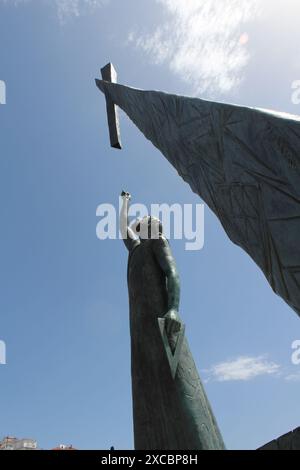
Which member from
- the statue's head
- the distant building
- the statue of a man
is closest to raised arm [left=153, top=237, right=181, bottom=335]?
the statue of a man

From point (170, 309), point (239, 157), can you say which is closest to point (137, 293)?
point (170, 309)

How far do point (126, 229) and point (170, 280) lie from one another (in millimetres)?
1245

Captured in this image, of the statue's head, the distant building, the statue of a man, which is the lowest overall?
the distant building

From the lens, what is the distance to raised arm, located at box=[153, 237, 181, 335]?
4.26m

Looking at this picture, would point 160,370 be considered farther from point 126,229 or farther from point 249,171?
point 249,171

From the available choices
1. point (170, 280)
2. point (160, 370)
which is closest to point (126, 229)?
point (170, 280)

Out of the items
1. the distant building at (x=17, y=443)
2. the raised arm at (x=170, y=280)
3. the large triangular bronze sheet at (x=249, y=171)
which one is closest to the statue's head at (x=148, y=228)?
the raised arm at (x=170, y=280)

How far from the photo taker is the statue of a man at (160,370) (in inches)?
151

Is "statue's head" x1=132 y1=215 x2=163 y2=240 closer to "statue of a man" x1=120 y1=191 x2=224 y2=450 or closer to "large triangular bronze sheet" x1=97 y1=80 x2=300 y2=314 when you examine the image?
"statue of a man" x1=120 y1=191 x2=224 y2=450

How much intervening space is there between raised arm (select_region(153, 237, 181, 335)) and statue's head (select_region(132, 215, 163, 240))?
5.8 inches

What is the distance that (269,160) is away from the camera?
2721 mm

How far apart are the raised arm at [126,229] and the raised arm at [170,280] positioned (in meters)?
0.47
